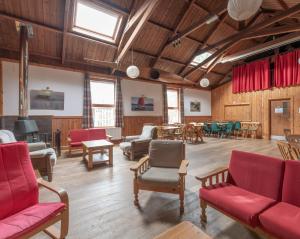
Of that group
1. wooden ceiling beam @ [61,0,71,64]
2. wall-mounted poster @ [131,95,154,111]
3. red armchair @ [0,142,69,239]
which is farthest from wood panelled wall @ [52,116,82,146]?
red armchair @ [0,142,69,239]

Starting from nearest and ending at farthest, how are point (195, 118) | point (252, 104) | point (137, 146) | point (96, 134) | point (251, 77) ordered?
point (137, 146) < point (96, 134) < point (251, 77) < point (252, 104) < point (195, 118)

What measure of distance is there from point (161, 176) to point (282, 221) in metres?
1.30

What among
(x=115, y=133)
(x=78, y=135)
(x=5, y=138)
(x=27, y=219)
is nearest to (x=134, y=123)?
(x=115, y=133)

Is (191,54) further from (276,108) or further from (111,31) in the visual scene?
(276,108)

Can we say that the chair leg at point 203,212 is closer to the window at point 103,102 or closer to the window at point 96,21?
the window at point 96,21

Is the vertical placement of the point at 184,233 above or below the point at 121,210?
above

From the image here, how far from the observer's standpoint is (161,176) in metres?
2.33

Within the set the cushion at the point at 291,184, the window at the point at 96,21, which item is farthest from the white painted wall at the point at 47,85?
the cushion at the point at 291,184

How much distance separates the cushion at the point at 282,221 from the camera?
1.24 metres

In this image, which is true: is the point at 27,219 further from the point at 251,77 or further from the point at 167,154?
the point at 251,77

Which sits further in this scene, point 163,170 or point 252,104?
point 252,104

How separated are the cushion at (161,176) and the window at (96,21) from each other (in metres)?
4.50

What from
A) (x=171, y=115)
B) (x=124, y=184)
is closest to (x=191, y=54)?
(x=171, y=115)

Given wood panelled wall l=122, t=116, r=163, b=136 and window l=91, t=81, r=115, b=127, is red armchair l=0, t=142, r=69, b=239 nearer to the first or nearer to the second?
window l=91, t=81, r=115, b=127
